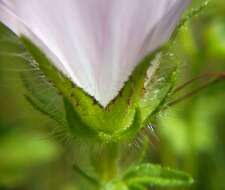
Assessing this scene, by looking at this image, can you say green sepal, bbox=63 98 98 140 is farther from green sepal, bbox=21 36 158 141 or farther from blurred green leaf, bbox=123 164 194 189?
blurred green leaf, bbox=123 164 194 189

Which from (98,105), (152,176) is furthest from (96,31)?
(152,176)

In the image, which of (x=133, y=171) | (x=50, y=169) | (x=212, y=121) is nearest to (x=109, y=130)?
(x=133, y=171)

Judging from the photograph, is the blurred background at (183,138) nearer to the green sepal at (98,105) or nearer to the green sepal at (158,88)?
the green sepal at (158,88)

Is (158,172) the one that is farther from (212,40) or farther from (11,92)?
(11,92)

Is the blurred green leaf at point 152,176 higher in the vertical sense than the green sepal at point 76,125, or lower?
lower

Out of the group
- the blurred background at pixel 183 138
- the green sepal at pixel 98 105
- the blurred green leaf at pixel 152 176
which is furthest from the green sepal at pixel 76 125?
the blurred background at pixel 183 138

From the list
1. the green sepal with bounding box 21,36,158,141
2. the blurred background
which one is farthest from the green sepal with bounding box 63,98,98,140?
the blurred background
